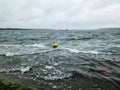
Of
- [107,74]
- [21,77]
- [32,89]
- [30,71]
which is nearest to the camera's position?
[32,89]

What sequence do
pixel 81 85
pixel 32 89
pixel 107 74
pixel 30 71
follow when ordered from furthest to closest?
1. pixel 30 71
2. pixel 107 74
3. pixel 81 85
4. pixel 32 89

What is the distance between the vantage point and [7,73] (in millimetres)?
6168

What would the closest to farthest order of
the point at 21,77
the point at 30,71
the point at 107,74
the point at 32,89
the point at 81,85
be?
the point at 32,89 → the point at 81,85 → the point at 21,77 → the point at 107,74 → the point at 30,71

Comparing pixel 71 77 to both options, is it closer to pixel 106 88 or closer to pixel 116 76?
pixel 106 88

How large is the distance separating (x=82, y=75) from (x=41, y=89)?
7.86ft

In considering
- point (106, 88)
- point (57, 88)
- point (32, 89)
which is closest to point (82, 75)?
point (106, 88)

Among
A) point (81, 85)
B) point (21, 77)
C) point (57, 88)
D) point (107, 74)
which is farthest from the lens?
point (107, 74)

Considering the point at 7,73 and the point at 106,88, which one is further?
the point at 7,73

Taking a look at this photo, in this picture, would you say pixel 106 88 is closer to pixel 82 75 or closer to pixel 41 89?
pixel 82 75

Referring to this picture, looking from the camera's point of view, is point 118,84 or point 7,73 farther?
point 7,73

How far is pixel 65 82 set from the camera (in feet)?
16.8

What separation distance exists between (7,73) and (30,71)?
1160 millimetres

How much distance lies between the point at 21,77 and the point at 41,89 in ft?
5.51

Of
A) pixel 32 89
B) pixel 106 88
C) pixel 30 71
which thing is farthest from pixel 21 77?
pixel 106 88
